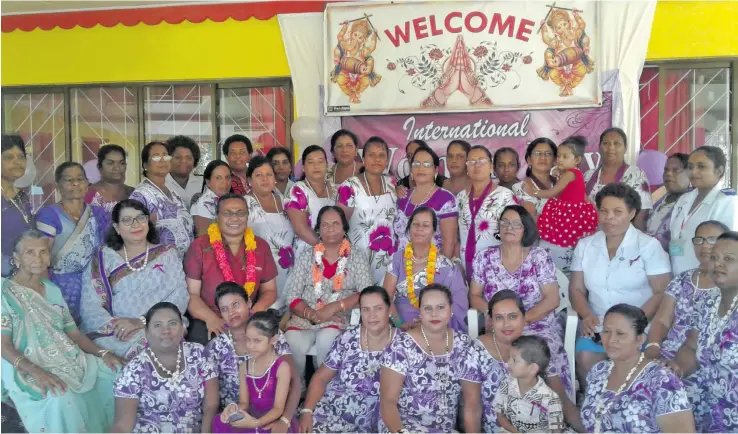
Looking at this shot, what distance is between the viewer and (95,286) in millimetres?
3371

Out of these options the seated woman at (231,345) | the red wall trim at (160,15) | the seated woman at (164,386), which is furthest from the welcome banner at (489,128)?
the seated woman at (164,386)

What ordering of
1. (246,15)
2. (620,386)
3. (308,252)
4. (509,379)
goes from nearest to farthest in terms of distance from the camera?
(620,386)
(509,379)
(308,252)
(246,15)

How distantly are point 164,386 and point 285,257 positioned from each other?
1213 millimetres

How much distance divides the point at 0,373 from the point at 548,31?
4587mm

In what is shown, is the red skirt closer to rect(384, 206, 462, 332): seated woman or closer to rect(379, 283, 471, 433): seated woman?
rect(384, 206, 462, 332): seated woman

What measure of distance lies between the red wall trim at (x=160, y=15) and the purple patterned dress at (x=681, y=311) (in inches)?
154

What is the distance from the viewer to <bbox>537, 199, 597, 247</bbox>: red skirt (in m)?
3.82

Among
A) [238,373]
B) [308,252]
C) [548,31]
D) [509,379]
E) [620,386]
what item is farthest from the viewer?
[548,31]

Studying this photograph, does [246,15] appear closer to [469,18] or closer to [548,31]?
[469,18]

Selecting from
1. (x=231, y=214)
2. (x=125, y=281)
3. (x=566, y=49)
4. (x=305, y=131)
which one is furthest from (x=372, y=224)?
(x=566, y=49)

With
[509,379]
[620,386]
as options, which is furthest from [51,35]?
[620,386]

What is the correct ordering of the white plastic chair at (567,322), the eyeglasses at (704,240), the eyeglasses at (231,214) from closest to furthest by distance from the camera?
the eyeglasses at (704,240) < the white plastic chair at (567,322) < the eyeglasses at (231,214)

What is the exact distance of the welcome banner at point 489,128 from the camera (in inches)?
214

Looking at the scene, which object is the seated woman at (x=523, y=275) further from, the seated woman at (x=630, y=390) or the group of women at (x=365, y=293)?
the seated woman at (x=630, y=390)
